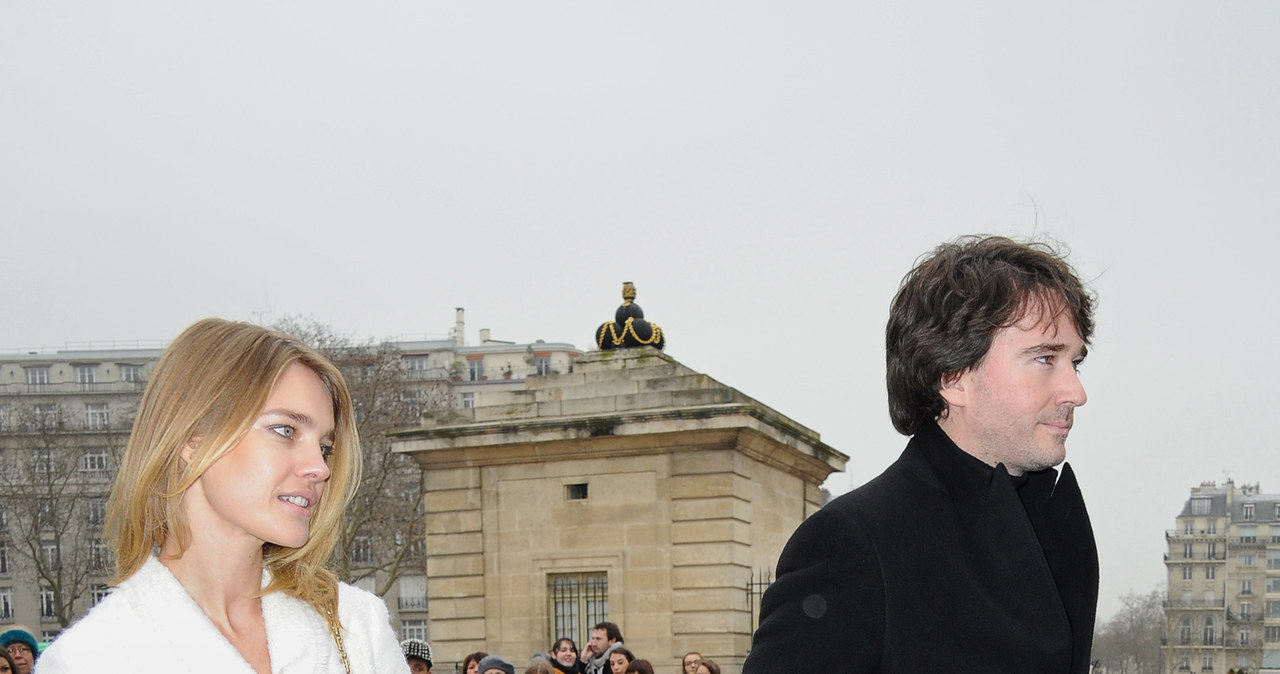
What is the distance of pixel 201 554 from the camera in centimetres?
265

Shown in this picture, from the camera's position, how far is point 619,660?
36.7 ft

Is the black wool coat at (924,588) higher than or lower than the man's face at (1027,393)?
lower

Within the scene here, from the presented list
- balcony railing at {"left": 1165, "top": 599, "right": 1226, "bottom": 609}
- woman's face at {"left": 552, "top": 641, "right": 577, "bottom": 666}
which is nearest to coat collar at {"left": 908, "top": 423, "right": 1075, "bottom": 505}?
woman's face at {"left": 552, "top": 641, "right": 577, "bottom": 666}

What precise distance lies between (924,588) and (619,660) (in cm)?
876

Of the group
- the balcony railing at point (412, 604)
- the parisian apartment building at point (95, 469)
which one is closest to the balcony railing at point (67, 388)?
the parisian apartment building at point (95, 469)

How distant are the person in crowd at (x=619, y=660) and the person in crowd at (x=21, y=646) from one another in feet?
14.2

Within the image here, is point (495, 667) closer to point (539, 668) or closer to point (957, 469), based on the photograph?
point (539, 668)

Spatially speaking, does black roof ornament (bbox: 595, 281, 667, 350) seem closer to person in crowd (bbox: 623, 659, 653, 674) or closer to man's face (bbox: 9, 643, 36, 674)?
person in crowd (bbox: 623, 659, 653, 674)

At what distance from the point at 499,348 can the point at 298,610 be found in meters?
86.9

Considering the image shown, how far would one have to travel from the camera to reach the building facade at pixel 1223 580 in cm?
7856

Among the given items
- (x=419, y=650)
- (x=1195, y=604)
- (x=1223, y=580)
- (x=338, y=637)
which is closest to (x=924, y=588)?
(x=338, y=637)

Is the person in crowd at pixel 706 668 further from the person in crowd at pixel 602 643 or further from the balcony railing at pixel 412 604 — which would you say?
the balcony railing at pixel 412 604

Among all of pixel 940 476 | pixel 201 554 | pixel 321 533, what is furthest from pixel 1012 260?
pixel 201 554

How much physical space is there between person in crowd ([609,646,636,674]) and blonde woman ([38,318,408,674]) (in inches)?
339
